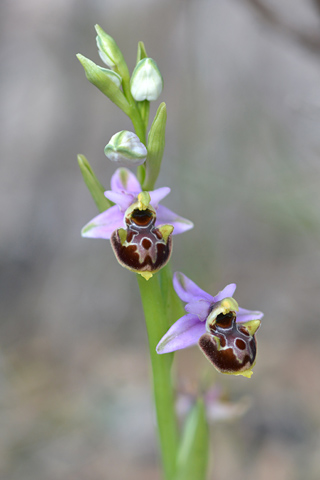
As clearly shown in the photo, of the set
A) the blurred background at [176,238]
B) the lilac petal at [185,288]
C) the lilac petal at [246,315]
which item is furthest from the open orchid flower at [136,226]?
the blurred background at [176,238]

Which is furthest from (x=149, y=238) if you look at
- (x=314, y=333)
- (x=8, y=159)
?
(x=8, y=159)

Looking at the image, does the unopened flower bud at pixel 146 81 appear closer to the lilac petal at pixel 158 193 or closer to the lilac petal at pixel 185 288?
the lilac petal at pixel 158 193

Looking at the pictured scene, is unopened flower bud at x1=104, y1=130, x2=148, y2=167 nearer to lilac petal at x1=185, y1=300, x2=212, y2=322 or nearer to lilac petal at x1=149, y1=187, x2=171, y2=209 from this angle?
lilac petal at x1=149, y1=187, x2=171, y2=209

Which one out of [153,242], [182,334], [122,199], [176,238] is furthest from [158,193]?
[176,238]

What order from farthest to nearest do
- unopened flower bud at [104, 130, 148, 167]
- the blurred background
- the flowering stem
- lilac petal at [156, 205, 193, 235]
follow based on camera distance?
1. the blurred background
2. lilac petal at [156, 205, 193, 235]
3. the flowering stem
4. unopened flower bud at [104, 130, 148, 167]

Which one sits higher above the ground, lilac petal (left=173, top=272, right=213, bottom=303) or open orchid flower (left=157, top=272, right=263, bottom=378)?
lilac petal (left=173, top=272, right=213, bottom=303)

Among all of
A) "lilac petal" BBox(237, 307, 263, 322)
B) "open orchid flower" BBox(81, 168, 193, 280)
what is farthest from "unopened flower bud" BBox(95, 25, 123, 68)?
"lilac petal" BBox(237, 307, 263, 322)

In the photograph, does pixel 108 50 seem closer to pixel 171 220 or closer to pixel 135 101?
pixel 135 101
